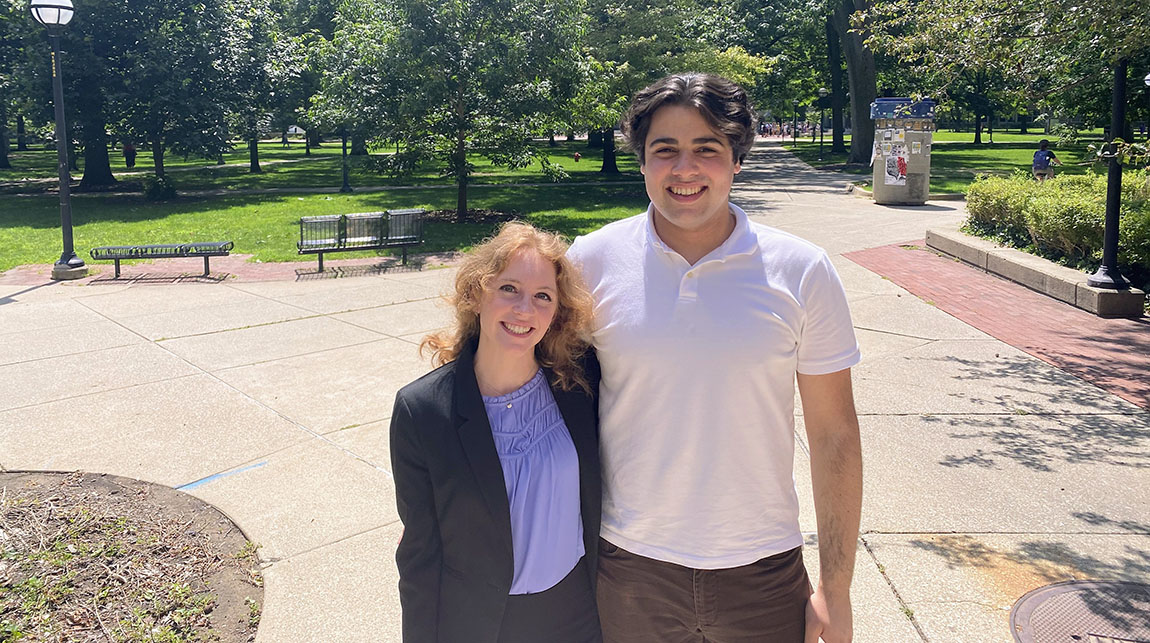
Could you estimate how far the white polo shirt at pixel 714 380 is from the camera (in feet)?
6.31

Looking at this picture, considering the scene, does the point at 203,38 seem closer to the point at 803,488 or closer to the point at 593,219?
the point at 593,219

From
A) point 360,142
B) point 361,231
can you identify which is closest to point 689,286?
point 361,231

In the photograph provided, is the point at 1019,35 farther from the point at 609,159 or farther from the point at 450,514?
the point at 609,159

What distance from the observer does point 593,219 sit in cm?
1806

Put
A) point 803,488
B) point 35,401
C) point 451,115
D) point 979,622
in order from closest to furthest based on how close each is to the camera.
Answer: point 979,622 → point 803,488 → point 35,401 → point 451,115

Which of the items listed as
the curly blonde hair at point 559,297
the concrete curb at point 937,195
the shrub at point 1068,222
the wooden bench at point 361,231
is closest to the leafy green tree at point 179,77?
the wooden bench at point 361,231

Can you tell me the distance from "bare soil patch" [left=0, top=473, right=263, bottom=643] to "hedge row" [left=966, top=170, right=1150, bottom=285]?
9.20 m

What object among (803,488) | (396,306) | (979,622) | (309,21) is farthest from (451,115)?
(309,21)

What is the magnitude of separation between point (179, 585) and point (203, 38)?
74.7 ft

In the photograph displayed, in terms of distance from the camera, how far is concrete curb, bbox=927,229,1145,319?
8906 mm

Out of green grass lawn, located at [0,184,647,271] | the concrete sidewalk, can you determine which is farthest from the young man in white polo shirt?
green grass lawn, located at [0,184,647,271]

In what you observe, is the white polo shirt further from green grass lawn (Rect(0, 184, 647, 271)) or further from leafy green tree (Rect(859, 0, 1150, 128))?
green grass lawn (Rect(0, 184, 647, 271))

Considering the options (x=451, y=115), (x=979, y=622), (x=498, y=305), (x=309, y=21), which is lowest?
(x=979, y=622)

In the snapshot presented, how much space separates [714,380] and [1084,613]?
254 centimetres
